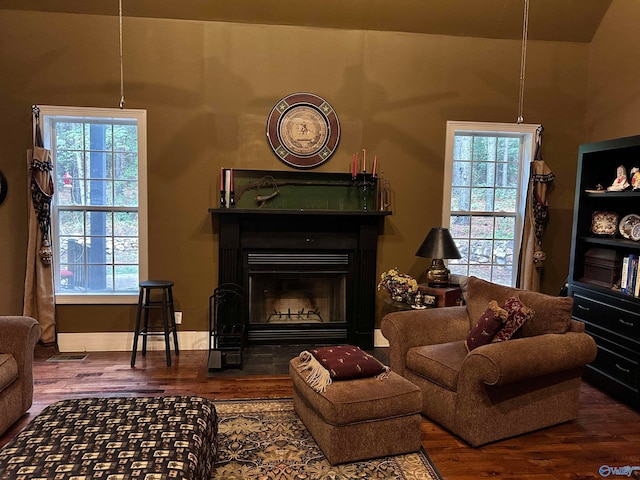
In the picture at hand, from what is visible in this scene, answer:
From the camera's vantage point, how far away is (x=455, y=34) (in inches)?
171

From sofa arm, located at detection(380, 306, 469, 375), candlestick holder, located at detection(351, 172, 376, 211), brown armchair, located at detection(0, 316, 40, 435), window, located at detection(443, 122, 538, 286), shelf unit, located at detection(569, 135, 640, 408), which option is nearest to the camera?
brown armchair, located at detection(0, 316, 40, 435)

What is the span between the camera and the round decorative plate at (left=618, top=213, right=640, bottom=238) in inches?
139

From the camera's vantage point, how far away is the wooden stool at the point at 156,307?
12.6 feet

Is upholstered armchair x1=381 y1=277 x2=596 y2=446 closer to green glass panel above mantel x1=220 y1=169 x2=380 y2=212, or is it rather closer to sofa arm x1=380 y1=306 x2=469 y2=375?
sofa arm x1=380 y1=306 x2=469 y2=375

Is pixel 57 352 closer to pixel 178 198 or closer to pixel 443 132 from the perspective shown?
pixel 178 198

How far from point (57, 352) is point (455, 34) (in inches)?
192

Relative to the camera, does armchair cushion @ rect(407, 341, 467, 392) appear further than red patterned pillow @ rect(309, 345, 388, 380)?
Yes

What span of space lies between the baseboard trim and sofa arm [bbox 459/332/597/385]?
175cm

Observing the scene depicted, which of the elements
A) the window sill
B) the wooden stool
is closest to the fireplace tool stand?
the wooden stool

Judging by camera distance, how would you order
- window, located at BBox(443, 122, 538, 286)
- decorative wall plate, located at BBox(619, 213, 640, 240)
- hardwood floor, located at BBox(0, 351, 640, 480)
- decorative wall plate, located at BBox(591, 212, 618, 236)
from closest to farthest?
1. hardwood floor, located at BBox(0, 351, 640, 480)
2. decorative wall plate, located at BBox(619, 213, 640, 240)
3. decorative wall plate, located at BBox(591, 212, 618, 236)
4. window, located at BBox(443, 122, 538, 286)

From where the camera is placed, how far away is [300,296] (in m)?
4.54

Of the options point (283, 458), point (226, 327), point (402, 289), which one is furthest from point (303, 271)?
point (283, 458)

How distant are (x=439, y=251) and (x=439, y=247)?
0.04 metres

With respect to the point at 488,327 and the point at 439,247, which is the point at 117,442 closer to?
the point at 488,327
